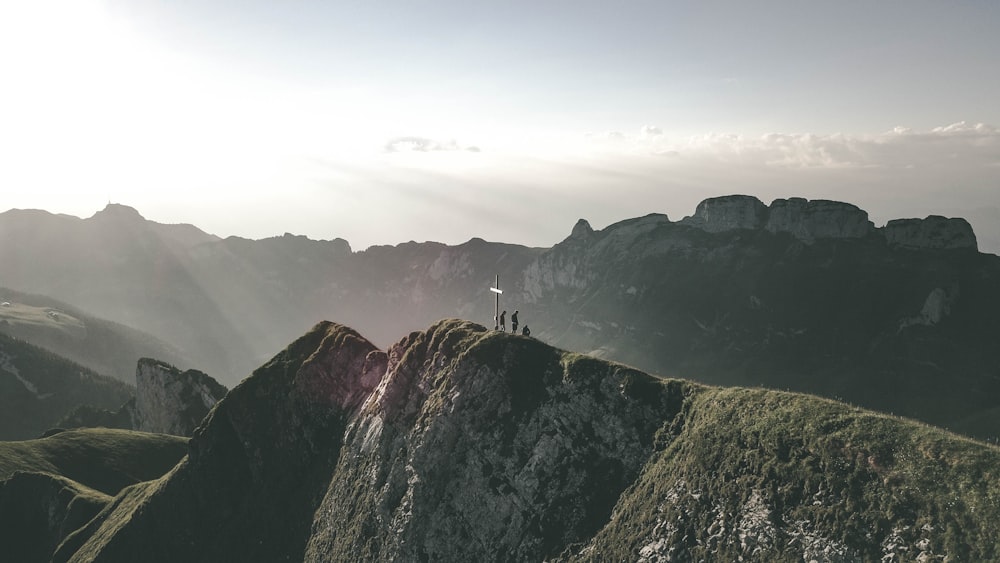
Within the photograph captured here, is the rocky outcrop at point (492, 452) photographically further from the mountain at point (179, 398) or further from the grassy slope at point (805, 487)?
the mountain at point (179, 398)

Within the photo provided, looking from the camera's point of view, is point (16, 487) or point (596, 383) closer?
point (596, 383)

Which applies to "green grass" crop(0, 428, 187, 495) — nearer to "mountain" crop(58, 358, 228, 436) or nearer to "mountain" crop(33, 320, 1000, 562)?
"mountain" crop(33, 320, 1000, 562)

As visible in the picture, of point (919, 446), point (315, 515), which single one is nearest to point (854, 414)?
point (919, 446)

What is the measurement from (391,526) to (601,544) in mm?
26589

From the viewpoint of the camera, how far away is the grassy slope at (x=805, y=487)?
4016 cm

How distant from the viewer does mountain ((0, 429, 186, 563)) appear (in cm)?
11225

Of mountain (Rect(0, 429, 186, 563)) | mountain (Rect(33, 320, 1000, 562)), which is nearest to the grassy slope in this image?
mountain (Rect(33, 320, 1000, 562))

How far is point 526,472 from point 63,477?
11382cm

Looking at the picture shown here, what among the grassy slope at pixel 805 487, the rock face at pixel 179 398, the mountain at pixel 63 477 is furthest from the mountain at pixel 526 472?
the rock face at pixel 179 398

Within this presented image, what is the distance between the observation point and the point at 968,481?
40781mm

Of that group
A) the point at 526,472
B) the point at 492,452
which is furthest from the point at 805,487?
the point at 492,452

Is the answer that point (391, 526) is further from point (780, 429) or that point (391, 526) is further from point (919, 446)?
point (919, 446)

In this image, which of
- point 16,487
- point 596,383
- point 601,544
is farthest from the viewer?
point 16,487

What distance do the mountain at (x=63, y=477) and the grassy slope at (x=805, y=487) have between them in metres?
108
